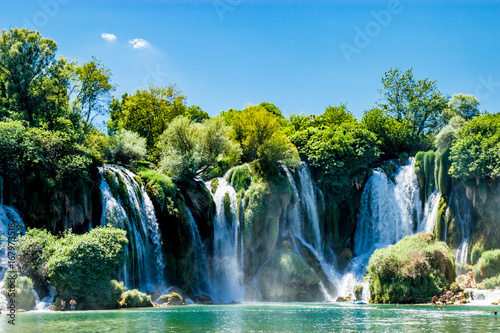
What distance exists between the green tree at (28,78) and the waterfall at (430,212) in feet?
124

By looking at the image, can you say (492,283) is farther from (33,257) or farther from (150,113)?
(150,113)

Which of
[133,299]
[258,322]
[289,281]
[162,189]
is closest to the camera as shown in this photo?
[258,322]

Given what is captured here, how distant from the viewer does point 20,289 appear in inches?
1196

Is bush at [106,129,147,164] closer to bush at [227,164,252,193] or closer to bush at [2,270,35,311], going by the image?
bush at [227,164,252,193]

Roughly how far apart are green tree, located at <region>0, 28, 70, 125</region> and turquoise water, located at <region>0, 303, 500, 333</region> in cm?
2147

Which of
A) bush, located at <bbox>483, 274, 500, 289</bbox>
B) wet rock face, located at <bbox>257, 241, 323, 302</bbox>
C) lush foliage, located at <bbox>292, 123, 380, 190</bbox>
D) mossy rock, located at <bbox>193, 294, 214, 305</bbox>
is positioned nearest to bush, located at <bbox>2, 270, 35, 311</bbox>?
mossy rock, located at <bbox>193, 294, 214, 305</bbox>

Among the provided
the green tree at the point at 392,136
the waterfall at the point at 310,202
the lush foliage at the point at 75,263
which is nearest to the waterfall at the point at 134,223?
the lush foliage at the point at 75,263

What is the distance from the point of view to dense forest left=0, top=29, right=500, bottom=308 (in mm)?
34812

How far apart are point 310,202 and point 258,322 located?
98.3 ft

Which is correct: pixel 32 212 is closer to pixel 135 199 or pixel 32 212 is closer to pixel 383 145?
pixel 135 199

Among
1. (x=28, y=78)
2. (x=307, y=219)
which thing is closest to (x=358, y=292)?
(x=307, y=219)

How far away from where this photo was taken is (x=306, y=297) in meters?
46.6

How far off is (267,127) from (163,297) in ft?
73.7

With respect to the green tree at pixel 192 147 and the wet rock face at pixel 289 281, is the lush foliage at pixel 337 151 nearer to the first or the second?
the green tree at pixel 192 147
